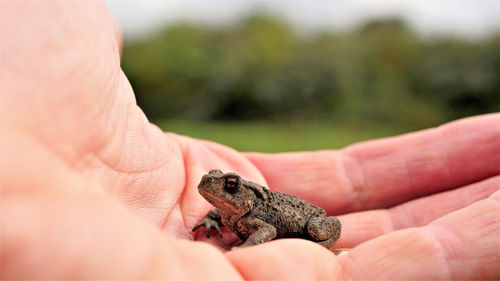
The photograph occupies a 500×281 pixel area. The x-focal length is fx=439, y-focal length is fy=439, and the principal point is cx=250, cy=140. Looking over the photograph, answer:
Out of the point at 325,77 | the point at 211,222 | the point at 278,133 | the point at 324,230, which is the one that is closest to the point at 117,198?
the point at 211,222

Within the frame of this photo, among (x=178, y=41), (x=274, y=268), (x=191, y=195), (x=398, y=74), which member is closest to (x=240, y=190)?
(x=191, y=195)

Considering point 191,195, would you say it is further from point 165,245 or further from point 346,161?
point 346,161

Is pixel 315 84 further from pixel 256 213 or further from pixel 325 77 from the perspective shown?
pixel 256 213

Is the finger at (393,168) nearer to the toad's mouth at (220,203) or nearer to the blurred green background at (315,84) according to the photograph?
the toad's mouth at (220,203)

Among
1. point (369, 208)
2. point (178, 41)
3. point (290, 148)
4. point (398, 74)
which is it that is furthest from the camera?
point (178, 41)

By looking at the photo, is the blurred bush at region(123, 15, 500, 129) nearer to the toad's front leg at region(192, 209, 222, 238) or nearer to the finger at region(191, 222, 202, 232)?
the toad's front leg at region(192, 209, 222, 238)

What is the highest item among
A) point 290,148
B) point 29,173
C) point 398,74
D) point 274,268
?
point 29,173
